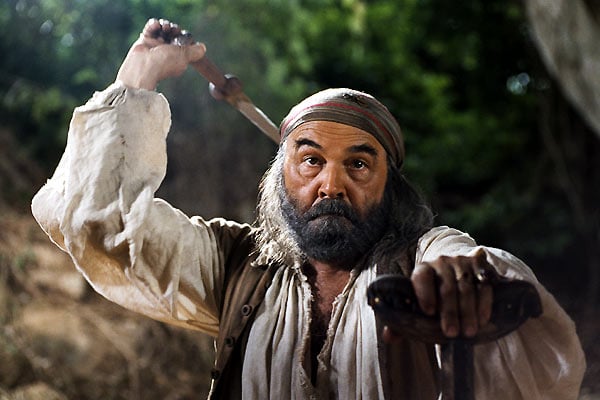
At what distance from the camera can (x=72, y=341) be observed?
417 centimetres

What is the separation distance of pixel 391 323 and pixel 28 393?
3.00 metres

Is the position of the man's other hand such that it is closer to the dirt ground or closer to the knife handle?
the knife handle

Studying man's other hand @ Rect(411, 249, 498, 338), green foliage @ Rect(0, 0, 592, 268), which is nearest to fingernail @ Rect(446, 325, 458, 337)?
man's other hand @ Rect(411, 249, 498, 338)

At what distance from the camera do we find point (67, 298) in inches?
173

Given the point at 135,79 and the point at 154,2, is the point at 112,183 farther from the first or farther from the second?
the point at 154,2

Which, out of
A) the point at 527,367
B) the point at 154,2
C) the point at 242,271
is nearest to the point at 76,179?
the point at 242,271

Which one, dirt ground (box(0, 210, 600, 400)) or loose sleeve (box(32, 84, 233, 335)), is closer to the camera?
loose sleeve (box(32, 84, 233, 335))

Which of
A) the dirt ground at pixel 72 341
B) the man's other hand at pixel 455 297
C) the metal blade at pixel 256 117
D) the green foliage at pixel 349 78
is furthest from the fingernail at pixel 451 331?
the green foliage at pixel 349 78

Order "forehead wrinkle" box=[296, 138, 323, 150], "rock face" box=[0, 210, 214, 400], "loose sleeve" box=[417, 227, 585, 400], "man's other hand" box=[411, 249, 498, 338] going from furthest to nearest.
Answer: "rock face" box=[0, 210, 214, 400] < "forehead wrinkle" box=[296, 138, 323, 150] < "loose sleeve" box=[417, 227, 585, 400] < "man's other hand" box=[411, 249, 498, 338]

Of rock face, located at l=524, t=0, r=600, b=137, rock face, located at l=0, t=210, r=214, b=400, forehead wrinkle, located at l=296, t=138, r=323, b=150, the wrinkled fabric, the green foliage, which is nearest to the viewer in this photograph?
the wrinkled fabric

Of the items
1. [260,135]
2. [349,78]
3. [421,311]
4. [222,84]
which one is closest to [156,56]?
[222,84]

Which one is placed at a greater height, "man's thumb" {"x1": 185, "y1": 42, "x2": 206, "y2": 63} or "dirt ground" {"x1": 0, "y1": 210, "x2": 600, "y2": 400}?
"man's thumb" {"x1": 185, "y1": 42, "x2": 206, "y2": 63}

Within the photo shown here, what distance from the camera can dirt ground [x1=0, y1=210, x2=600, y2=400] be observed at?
3914 mm

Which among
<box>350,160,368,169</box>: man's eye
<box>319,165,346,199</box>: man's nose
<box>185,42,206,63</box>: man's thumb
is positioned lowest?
<box>319,165,346,199</box>: man's nose
